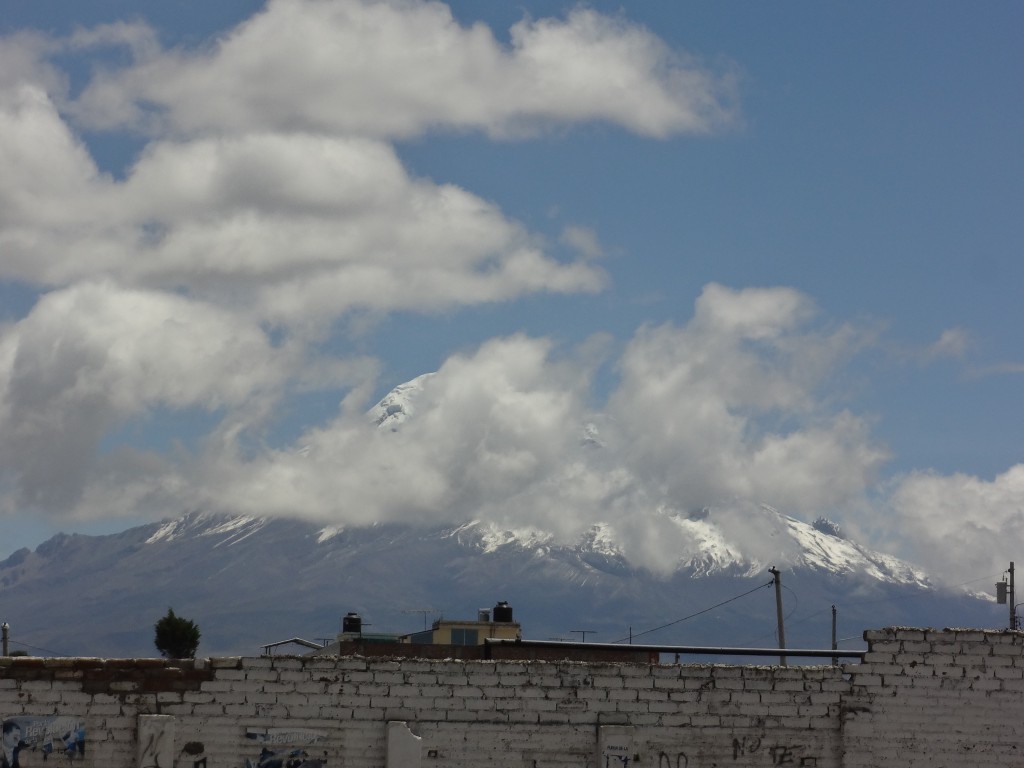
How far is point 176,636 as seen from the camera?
2886 inches

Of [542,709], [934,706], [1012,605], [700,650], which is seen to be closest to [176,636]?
[1012,605]

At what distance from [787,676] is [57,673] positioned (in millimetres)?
10065

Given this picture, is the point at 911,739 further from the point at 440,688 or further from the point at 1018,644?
the point at 440,688

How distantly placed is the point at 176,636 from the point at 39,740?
54199 mm

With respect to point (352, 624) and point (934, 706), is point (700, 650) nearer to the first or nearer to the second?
point (934, 706)

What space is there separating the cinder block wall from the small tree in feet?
170

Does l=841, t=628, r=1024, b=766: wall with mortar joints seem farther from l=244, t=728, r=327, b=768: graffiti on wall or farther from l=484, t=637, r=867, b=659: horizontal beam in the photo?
l=244, t=728, r=327, b=768: graffiti on wall

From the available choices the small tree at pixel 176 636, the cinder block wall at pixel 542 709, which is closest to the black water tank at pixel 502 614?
the small tree at pixel 176 636

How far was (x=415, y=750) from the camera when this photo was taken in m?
20.7

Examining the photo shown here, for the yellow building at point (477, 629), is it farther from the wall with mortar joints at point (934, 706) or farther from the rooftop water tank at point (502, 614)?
the wall with mortar joints at point (934, 706)

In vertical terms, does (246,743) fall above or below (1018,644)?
below

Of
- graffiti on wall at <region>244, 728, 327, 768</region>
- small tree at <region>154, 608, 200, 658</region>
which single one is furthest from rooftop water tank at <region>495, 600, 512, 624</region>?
graffiti on wall at <region>244, 728, 327, 768</region>

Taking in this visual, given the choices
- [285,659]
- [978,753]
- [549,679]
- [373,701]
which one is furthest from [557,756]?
[978,753]

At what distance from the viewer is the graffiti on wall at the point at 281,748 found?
808 inches
